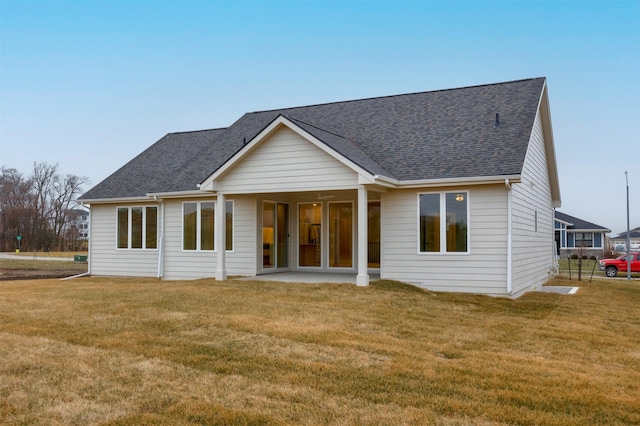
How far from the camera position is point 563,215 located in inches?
1811

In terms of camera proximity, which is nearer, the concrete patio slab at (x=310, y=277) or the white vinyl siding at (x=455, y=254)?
the white vinyl siding at (x=455, y=254)

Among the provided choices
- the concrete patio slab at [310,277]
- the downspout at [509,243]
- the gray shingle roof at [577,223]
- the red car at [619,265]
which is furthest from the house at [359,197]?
the gray shingle roof at [577,223]

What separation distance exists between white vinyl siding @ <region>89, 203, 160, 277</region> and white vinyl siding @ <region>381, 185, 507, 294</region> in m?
8.44

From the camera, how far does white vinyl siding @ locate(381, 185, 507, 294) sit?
11930 mm

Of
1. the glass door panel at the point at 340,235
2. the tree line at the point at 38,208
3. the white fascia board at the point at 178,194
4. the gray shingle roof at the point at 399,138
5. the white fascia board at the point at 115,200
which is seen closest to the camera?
the gray shingle roof at the point at 399,138

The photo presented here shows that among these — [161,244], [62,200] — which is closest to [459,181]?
[161,244]

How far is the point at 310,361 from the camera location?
599 cm

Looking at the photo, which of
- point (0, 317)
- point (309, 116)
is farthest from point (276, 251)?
point (0, 317)

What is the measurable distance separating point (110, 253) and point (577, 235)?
1655 inches

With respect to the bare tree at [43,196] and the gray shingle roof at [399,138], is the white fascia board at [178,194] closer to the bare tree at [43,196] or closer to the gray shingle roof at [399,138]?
the gray shingle roof at [399,138]

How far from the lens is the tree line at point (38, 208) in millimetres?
54688

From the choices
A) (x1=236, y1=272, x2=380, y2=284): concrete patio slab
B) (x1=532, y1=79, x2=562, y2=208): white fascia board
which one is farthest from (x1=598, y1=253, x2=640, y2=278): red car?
(x1=236, y1=272, x2=380, y2=284): concrete patio slab

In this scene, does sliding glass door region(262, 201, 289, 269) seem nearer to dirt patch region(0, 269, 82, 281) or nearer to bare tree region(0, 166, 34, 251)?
dirt patch region(0, 269, 82, 281)

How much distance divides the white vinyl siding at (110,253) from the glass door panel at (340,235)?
6122mm
